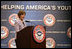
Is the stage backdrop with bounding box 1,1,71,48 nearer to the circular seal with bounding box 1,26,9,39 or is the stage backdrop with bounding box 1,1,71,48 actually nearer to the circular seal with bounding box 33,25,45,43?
the circular seal with bounding box 1,26,9,39

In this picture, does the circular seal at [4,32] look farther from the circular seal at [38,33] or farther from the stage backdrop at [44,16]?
the circular seal at [38,33]

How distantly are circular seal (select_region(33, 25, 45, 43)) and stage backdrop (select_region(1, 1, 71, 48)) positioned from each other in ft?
5.64

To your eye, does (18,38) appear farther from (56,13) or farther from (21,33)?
(56,13)

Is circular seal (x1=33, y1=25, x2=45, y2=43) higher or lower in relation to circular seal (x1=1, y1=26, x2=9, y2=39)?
higher

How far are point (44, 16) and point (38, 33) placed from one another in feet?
6.01

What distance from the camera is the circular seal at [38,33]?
8.39 ft

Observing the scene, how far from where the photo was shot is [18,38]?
2688 millimetres

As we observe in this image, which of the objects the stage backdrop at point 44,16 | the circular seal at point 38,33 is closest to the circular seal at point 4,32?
the stage backdrop at point 44,16

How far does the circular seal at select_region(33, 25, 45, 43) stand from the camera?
2.56 meters

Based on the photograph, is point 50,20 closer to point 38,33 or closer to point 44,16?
point 44,16

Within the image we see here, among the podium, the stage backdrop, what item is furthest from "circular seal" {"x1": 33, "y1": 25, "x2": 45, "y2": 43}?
the stage backdrop

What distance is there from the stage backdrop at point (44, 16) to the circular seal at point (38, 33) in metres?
1.72

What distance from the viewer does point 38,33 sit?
2617 mm

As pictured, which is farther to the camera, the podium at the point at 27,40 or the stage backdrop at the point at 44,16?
the stage backdrop at the point at 44,16
